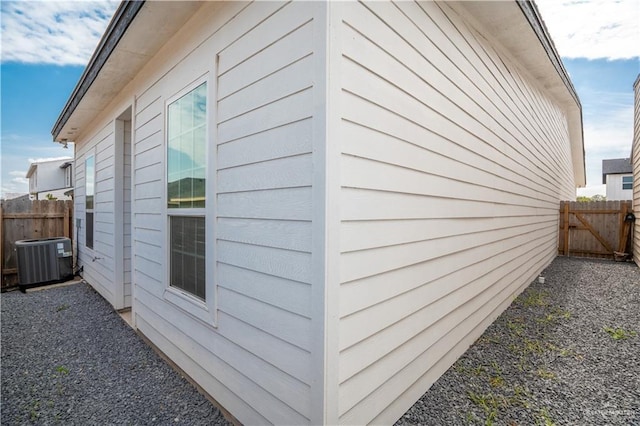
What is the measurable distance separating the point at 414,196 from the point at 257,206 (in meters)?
1.09

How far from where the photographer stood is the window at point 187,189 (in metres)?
2.44

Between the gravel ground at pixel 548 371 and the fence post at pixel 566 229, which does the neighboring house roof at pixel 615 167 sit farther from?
the gravel ground at pixel 548 371

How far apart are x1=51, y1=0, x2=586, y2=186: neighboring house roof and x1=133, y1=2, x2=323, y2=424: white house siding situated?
236 mm

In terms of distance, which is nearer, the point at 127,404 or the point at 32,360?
the point at 127,404

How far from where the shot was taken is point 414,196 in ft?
6.93

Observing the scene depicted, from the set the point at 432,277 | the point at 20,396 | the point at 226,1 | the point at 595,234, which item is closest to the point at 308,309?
the point at 432,277

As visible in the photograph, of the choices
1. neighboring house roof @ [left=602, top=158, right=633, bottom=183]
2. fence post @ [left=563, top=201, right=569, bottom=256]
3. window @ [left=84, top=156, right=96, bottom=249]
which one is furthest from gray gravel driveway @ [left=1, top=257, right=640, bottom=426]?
neighboring house roof @ [left=602, top=158, right=633, bottom=183]

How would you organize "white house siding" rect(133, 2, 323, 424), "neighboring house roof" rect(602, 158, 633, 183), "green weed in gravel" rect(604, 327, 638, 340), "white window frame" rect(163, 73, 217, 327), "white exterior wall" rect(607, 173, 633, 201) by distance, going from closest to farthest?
"white house siding" rect(133, 2, 323, 424) → "white window frame" rect(163, 73, 217, 327) → "green weed in gravel" rect(604, 327, 638, 340) → "neighboring house roof" rect(602, 158, 633, 183) → "white exterior wall" rect(607, 173, 633, 201)

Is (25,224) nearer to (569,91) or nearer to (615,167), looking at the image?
(569,91)

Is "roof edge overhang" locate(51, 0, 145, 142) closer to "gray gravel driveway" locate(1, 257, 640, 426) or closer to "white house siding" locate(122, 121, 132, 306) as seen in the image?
"white house siding" locate(122, 121, 132, 306)

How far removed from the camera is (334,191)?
1.44 metres

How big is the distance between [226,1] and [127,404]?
300cm

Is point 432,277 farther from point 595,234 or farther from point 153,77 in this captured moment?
point 595,234

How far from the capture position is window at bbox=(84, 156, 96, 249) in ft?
17.5
